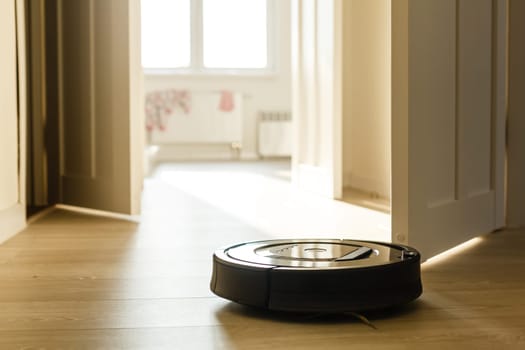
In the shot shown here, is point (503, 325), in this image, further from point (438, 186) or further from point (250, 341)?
point (438, 186)

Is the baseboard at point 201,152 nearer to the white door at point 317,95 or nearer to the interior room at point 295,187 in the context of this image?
the interior room at point 295,187

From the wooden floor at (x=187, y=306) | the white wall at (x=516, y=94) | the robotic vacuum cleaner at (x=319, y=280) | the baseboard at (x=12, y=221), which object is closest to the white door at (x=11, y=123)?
the baseboard at (x=12, y=221)

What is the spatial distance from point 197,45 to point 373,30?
3663 mm

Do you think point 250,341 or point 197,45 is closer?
point 250,341

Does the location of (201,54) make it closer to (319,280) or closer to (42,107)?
(42,107)

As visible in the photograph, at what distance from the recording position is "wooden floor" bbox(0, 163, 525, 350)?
1268 millimetres

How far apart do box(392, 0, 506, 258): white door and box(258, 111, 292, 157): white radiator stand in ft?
16.5

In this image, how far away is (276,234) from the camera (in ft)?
8.37

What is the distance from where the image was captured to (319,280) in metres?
1.35

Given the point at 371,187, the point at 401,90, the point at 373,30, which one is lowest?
the point at 371,187

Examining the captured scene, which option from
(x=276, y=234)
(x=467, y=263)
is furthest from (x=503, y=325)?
(x=276, y=234)

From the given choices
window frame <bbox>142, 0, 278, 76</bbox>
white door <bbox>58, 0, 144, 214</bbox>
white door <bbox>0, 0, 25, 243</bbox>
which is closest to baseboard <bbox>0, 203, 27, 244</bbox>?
white door <bbox>0, 0, 25, 243</bbox>

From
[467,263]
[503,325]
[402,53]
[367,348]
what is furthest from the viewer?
[467,263]

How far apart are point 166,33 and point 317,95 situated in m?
3.71
